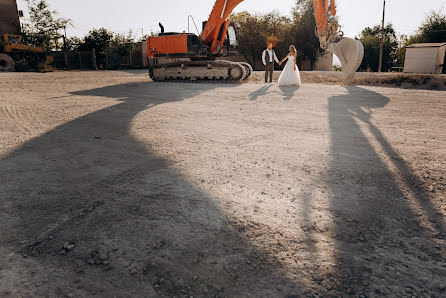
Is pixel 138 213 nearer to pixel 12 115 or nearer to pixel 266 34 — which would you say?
pixel 12 115

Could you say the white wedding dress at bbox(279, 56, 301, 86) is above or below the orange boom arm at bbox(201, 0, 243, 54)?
below

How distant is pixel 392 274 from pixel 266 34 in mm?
36079

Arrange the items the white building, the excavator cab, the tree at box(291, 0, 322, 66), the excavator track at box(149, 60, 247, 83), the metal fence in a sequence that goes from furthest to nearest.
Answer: the tree at box(291, 0, 322, 66), the metal fence, the white building, the excavator cab, the excavator track at box(149, 60, 247, 83)

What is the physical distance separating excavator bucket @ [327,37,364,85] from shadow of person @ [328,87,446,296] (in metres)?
7.81

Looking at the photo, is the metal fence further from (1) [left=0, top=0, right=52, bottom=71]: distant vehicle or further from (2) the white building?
(2) the white building

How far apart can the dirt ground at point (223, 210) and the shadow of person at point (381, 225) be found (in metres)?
0.01

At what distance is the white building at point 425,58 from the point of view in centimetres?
2392

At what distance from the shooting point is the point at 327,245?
6.69ft

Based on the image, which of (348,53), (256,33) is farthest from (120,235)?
(256,33)

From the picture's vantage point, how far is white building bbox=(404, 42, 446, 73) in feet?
Result: 78.5

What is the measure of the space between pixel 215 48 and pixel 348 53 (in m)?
5.45

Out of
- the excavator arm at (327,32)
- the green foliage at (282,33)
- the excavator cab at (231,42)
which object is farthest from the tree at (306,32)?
the excavator arm at (327,32)

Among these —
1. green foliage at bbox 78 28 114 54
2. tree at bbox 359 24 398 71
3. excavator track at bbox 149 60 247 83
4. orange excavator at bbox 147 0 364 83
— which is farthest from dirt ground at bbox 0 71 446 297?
tree at bbox 359 24 398 71

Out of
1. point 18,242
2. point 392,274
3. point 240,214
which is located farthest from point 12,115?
point 392,274
